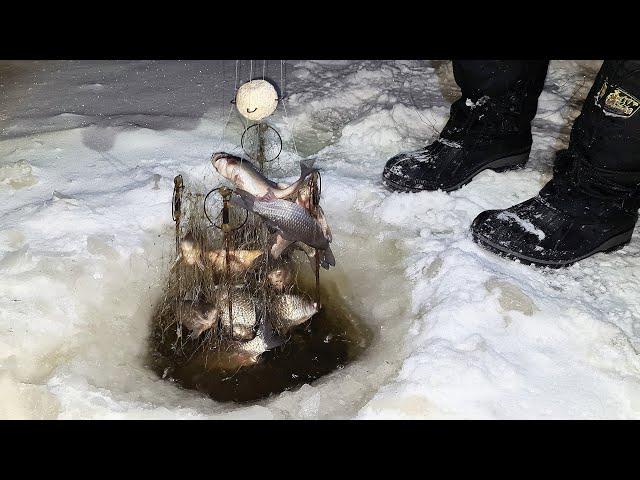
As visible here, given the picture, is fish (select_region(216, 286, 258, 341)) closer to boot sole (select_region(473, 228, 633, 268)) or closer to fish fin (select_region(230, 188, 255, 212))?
fish fin (select_region(230, 188, 255, 212))

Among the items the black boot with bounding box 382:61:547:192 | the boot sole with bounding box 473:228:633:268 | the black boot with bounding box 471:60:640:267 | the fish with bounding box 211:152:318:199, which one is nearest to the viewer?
the fish with bounding box 211:152:318:199

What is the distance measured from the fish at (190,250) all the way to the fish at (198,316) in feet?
0.55

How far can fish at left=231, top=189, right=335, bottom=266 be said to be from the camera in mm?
2324

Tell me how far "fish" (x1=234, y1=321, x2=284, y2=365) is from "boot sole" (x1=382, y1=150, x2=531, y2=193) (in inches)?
41.8

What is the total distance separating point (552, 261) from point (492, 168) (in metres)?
0.77

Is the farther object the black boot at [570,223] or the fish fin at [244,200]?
the black boot at [570,223]

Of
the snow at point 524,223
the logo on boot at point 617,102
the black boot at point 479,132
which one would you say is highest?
the logo on boot at point 617,102

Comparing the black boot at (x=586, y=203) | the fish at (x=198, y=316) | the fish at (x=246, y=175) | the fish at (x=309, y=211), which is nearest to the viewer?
the fish at (x=246, y=175)

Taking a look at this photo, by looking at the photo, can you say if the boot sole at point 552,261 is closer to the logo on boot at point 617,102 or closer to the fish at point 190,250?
the logo on boot at point 617,102

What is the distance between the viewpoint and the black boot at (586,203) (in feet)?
9.04

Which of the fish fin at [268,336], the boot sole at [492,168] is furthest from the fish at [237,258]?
the boot sole at [492,168]

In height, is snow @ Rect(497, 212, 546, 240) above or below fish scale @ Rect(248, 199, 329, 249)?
below

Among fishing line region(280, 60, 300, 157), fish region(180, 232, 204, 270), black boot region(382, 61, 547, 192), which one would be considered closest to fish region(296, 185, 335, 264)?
fish region(180, 232, 204, 270)
